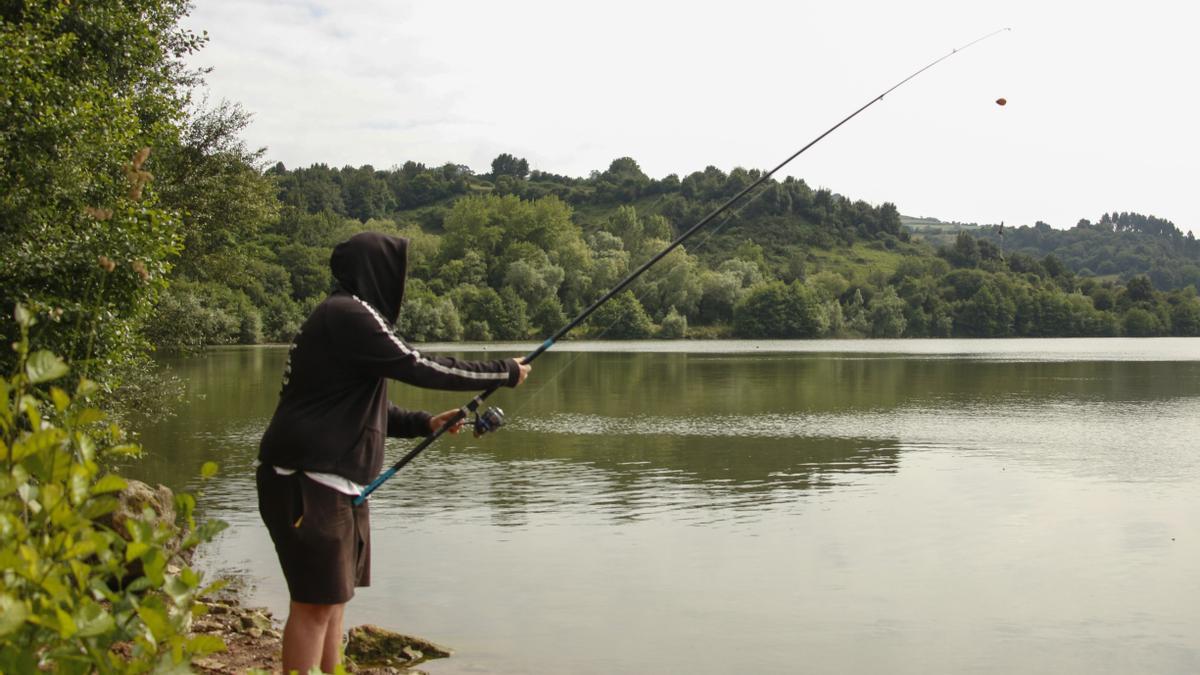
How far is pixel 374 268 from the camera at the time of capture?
13.6 ft

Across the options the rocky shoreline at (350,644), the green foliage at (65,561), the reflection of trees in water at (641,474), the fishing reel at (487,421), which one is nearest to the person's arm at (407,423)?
the fishing reel at (487,421)

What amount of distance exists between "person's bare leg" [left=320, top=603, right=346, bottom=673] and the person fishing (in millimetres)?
18

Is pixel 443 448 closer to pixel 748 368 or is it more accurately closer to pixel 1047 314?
pixel 748 368

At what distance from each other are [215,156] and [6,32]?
46.9 feet

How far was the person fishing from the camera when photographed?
3826 mm

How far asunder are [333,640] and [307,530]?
588mm

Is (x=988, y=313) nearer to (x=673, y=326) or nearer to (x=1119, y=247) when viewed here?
(x=673, y=326)

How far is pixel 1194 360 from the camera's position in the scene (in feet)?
181

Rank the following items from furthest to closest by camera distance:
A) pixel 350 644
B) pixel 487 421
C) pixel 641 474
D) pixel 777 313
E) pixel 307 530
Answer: pixel 777 313 → pixel 641 474 → pixel 350 644 → pixel 487 421 → pixel 307 530

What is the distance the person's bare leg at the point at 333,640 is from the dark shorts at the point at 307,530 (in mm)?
135

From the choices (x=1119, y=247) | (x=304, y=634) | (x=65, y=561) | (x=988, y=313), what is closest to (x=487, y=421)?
(x=304, y=634)

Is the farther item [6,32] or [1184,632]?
[6,32]

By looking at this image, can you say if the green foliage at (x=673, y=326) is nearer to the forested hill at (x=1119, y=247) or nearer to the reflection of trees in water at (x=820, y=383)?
the reflection of trees in water at (x=820, y=383)

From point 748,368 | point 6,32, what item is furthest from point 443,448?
point 748,368
